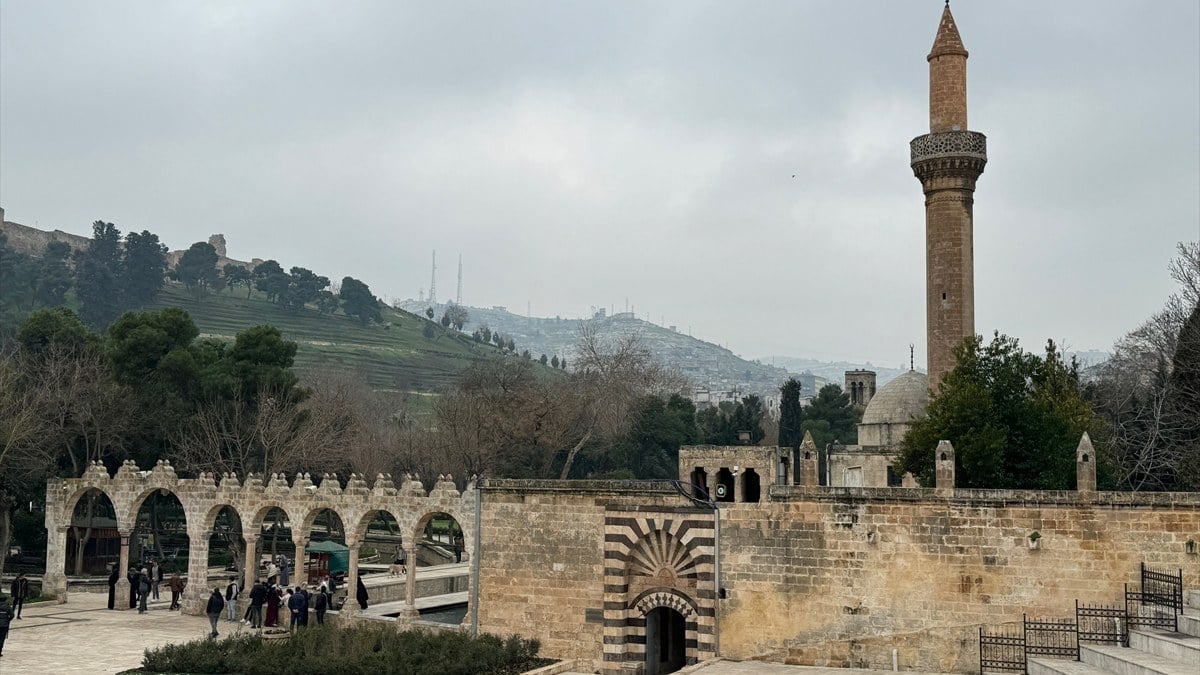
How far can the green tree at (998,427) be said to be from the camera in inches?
1151

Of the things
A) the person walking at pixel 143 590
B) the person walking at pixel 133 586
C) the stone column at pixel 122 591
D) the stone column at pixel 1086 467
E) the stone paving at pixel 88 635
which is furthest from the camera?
the person walking at pixel 133 586

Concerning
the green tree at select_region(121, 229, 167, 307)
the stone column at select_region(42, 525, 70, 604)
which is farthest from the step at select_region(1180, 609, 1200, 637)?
the green tree at select_region(121, 229, 167, 307)

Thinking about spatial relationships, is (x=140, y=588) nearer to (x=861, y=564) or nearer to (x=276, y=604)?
(x=276, y=604)

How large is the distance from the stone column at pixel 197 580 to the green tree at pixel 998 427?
65.5ft

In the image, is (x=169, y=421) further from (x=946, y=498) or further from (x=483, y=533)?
(x=946, y=498)

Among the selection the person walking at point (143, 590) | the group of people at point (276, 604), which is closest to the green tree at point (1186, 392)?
the group of people at point (276, 604)

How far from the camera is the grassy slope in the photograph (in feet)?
386

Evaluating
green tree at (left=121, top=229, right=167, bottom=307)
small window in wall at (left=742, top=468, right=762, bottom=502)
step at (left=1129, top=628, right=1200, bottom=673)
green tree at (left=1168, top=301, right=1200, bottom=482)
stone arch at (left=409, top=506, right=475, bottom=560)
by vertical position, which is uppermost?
green tree at (left=121, top=229, right=167, bottom=307)

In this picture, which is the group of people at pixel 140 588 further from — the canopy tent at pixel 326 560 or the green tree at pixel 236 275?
the green tree at pixel 236 275

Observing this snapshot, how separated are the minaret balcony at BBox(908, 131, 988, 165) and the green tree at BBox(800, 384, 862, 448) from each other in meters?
36.4

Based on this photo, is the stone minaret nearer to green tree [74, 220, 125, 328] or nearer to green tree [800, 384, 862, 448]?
green tree [800, 384, 862, 448]

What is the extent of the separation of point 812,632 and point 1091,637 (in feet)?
16.3

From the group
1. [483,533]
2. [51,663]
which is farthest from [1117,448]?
[51,663]

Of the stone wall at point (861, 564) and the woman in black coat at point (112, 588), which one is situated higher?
the stone wall at point (861, 564)
